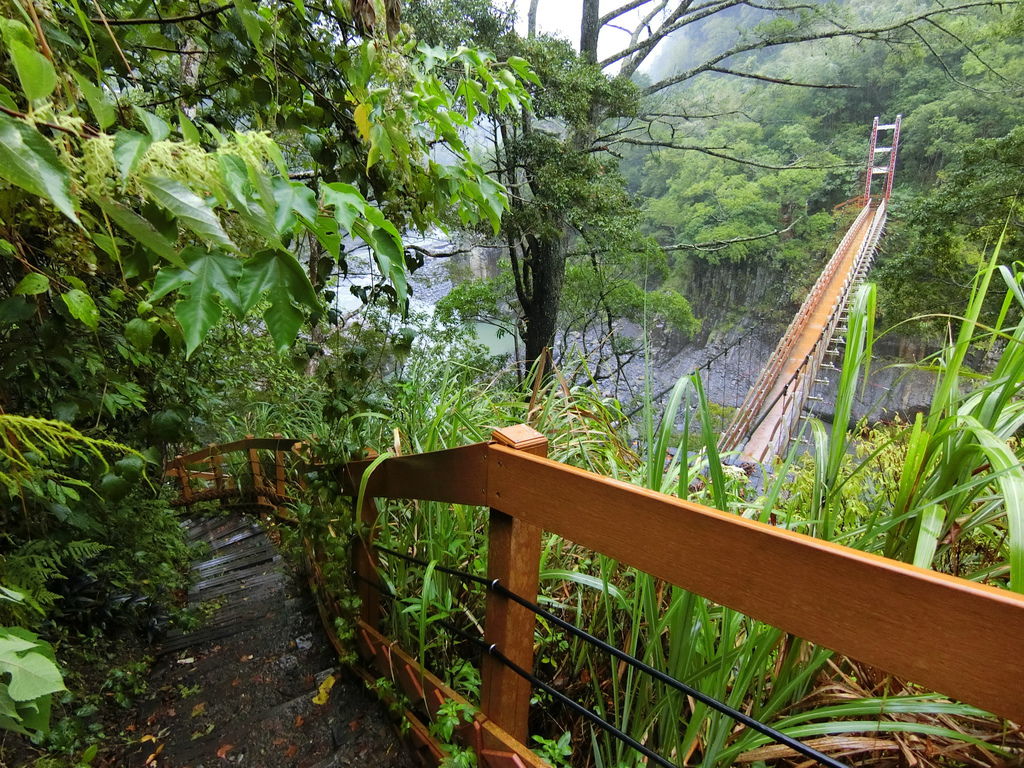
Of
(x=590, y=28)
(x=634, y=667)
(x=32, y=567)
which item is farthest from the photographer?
(x=590, y=28)

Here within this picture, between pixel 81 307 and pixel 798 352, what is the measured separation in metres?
6.06

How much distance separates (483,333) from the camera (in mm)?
15781

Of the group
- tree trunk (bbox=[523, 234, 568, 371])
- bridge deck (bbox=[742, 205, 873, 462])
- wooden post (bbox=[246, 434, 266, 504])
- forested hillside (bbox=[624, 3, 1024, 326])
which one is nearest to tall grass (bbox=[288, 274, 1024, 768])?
bridge deck (bbox=[742, 205, 873, 462])

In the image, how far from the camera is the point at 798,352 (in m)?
5.38

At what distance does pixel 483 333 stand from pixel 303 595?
13780 millimetres

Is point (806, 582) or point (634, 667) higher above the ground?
point (806, 582)

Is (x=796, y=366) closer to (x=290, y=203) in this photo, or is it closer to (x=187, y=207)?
(x=290, y=203)

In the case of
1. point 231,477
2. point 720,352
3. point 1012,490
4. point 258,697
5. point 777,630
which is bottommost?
point 720,352

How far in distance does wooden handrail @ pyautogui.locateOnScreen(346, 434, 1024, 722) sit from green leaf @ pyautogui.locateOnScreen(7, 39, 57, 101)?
2.15 feet

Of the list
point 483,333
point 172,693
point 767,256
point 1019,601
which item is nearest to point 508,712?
point 1019,601

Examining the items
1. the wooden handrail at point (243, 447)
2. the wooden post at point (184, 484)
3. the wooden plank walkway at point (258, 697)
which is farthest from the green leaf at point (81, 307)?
the wooden post at point (184, 484)

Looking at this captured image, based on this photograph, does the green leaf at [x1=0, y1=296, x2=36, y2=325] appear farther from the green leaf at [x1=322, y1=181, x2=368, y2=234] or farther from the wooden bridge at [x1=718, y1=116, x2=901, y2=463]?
the wooden bridge at [x1=718, y1=116, x2=901, y2=463]

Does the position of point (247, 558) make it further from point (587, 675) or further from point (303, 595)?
point (587, 675)

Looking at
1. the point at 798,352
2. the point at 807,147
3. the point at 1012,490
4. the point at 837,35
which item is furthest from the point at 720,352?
the point at 1012,490
